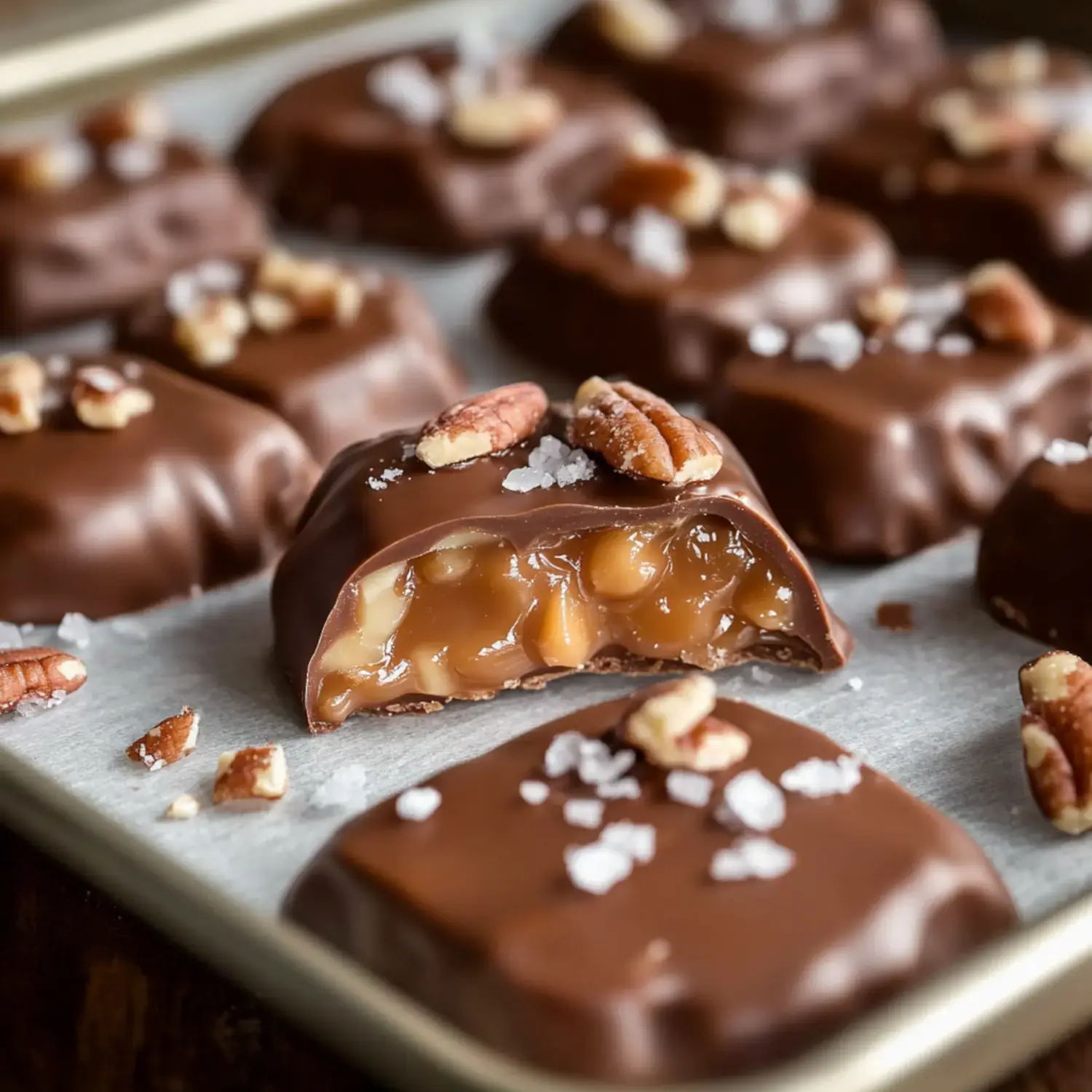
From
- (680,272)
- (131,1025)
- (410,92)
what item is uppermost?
(410,92)

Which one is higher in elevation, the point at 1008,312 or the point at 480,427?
the point at 480,427

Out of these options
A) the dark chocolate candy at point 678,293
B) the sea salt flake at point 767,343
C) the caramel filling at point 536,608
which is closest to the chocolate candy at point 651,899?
the caramel filling at point 536,608

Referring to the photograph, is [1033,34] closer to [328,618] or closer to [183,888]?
[328,618]

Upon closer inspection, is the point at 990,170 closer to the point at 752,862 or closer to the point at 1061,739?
the point at 1061,739

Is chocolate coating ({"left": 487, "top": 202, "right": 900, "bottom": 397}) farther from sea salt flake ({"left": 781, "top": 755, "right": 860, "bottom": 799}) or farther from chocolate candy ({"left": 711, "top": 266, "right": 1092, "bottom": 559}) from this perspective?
sea salt flake ({"left": 781, "top": 755, "right": 860, "bottom": 799})

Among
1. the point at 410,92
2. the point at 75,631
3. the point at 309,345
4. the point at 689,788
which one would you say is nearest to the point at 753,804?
the point at 689,788
